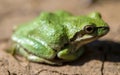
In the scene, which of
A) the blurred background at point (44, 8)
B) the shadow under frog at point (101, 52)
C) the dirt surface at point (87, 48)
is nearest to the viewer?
the dirt surface at point (87, 48)

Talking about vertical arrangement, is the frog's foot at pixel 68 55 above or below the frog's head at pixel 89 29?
below

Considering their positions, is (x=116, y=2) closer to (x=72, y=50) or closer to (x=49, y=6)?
(x=49, y=6)

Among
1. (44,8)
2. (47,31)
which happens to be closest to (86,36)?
(47,31)

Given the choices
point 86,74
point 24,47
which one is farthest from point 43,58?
point 86,74

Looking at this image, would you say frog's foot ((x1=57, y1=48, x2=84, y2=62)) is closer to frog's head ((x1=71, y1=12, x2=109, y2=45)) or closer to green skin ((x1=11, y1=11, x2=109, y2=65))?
green skin ((x1=11, y1=11, x2=109, y2=65))

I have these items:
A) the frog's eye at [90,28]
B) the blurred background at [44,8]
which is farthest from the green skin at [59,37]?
the blurred background at [44,8]

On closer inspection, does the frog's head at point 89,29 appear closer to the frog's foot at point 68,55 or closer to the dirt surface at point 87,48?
the frog's foot at point 68,55

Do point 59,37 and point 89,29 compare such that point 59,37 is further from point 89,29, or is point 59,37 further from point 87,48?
point 87,48
